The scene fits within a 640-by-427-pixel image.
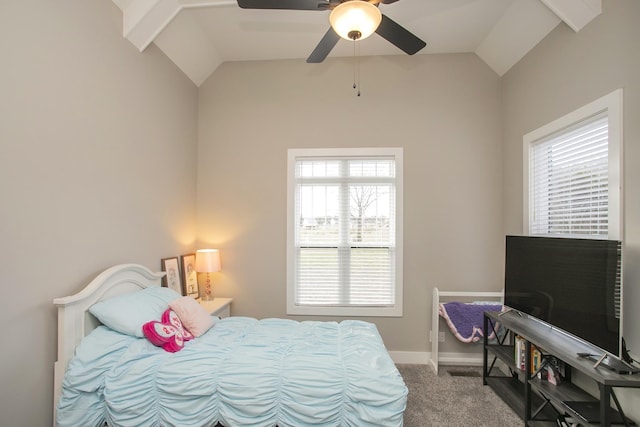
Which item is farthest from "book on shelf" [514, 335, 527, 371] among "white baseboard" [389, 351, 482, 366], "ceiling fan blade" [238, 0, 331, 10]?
"ceiling fan blade" [238, 0, 331, 10]

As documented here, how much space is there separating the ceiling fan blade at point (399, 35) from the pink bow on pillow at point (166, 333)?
96.0 inches

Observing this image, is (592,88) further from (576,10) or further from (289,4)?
(289,4)

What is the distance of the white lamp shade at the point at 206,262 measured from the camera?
3.25 metres

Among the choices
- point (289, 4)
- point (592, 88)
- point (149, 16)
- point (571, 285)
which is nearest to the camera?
point (289, 4)

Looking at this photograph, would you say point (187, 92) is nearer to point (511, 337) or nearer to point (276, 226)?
point (276, 226)

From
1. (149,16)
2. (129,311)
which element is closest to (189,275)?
(129,311)

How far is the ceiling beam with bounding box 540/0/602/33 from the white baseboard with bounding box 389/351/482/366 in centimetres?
305

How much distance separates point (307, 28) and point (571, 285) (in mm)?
3030

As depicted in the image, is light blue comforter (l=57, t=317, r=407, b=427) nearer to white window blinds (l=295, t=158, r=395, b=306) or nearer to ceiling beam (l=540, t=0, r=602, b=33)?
white window blinds (l=295, t=158, r=395, b=306)

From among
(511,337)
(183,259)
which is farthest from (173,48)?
(511,337)

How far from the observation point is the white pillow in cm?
195

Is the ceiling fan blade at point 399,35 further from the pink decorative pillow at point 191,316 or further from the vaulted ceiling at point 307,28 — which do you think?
the pink decorative pillow at point 191,316

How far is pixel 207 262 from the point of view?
10.7 feet

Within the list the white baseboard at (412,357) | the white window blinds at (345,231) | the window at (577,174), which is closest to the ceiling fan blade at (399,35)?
the window at (577,174)
